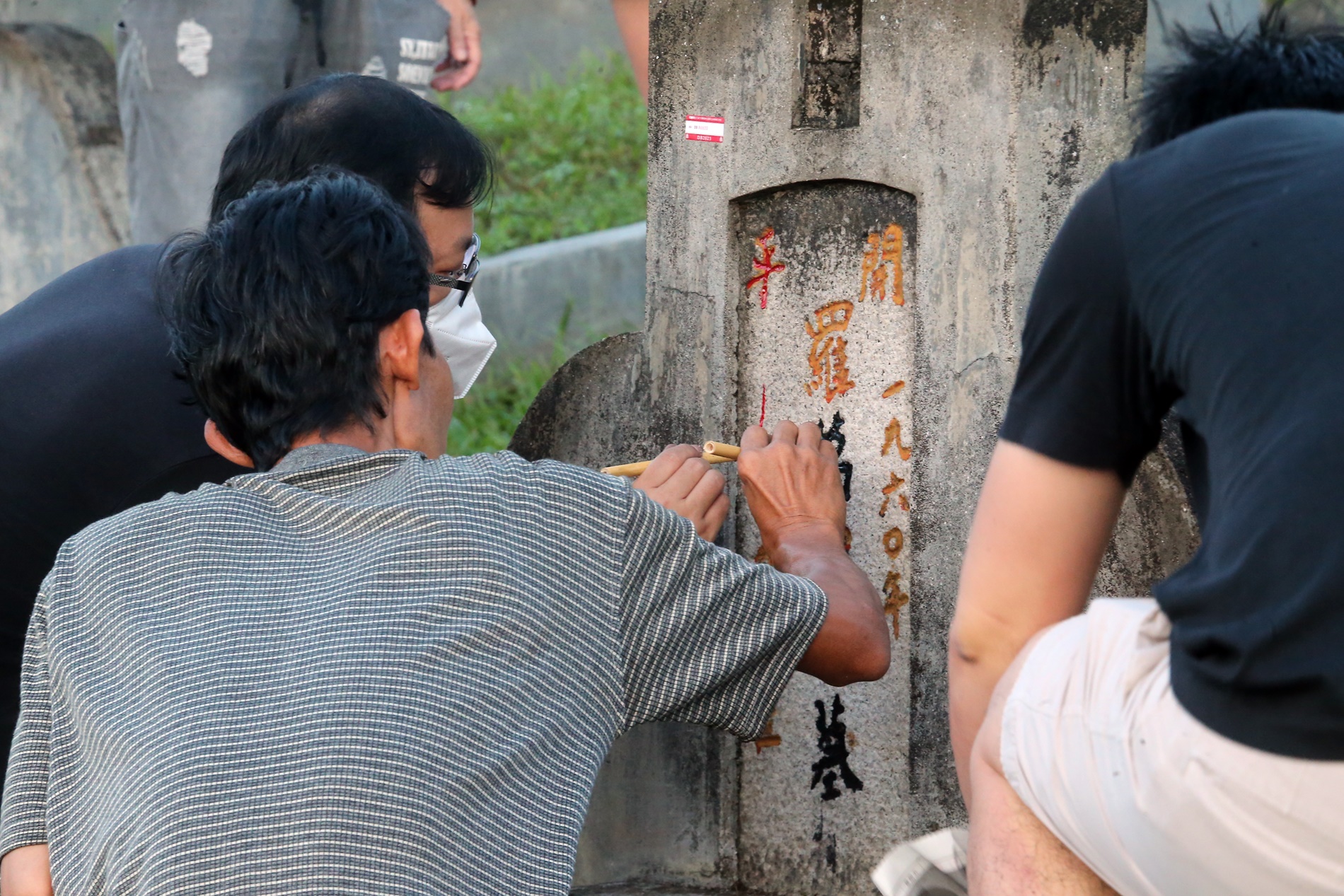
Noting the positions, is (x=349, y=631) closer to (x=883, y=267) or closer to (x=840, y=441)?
(x=840, y=441)

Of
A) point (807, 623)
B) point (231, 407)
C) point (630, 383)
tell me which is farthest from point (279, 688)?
point (630, 383)

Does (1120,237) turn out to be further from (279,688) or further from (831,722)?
(831,722)

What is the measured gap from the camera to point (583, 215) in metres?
→ 6.57

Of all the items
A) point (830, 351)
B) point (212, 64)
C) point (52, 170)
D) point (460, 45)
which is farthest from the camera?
point (52, 170)

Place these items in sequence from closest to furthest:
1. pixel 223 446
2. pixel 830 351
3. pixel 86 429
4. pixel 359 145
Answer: pixel 223 446
pixel 86 429
pixel 359 145
pixel 830 351

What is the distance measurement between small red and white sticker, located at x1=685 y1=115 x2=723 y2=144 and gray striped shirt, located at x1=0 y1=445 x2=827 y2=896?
125 centimetres

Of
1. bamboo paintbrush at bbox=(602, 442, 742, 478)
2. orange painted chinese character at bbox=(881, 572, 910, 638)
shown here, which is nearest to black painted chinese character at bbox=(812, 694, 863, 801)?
orange painted chinese character at bbox=(881, 572, 910, 638)

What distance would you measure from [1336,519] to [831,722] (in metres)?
1.61

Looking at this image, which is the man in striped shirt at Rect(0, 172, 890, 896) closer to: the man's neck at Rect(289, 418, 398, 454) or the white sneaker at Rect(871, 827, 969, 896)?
the man's neck at Rect(289, 418, 398, 454)

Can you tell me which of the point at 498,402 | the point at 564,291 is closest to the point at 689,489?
the point at 498,402

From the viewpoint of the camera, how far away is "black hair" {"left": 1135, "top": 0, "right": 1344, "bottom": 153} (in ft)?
5.16

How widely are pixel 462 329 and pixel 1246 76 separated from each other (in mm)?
1605

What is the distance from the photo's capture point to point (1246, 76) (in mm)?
1581

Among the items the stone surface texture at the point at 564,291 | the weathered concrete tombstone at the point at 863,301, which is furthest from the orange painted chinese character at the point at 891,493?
the stone surface texture at the point at 564,291
